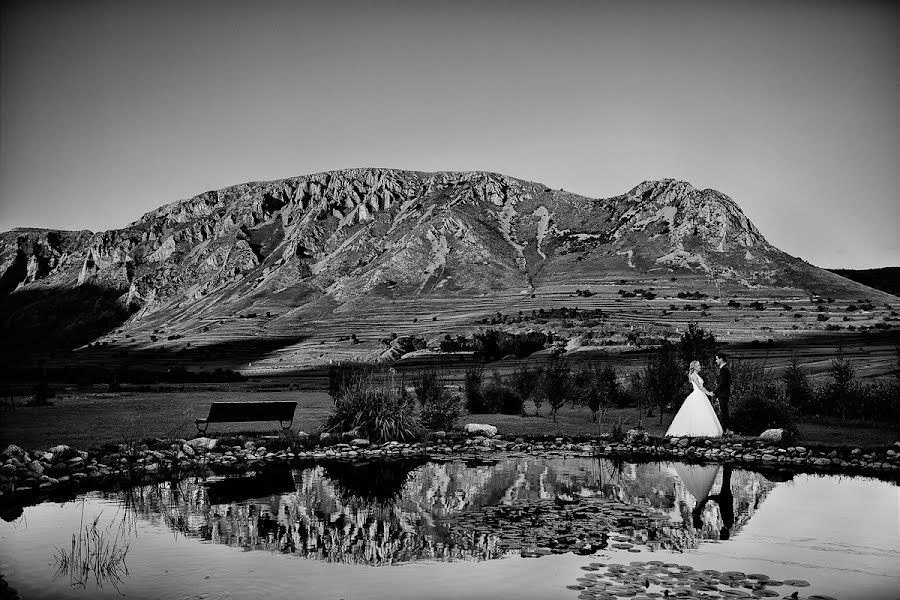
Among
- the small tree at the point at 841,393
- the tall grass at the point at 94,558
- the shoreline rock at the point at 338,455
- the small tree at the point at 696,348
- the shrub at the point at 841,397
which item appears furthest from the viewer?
the small tree at the point at 696,348

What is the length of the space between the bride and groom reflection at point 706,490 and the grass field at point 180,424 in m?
4.68

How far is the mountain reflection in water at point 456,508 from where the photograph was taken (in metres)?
12.2

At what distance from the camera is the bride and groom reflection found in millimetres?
13520

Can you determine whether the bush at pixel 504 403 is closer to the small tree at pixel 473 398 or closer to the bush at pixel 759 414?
the small tree at pixel 473 398

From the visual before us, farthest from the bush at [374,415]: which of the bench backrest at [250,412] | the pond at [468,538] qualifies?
the pond at [468,538]

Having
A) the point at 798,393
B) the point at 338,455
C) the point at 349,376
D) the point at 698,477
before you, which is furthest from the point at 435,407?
the point at 798,393

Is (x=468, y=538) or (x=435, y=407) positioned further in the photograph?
(x=435, y=407)

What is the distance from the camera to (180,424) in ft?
93.7

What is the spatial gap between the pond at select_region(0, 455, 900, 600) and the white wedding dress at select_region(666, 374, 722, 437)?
502 centimetres

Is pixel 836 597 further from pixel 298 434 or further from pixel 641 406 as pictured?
pixel 641 406

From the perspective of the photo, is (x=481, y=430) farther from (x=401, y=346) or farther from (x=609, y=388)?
(x=401, y=346)

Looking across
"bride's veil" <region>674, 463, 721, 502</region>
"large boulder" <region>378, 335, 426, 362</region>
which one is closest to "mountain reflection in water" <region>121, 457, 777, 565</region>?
"bride's veil" <region>674, 463, 721, 502</region>

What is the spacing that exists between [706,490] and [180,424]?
2002cm

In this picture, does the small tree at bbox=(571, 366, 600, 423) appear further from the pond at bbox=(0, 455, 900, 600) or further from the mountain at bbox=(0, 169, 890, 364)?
the mountain at bbox=(0, 169, 890, 364)
